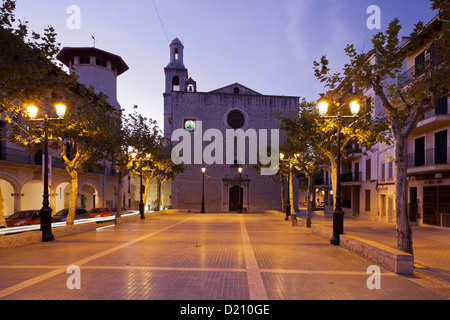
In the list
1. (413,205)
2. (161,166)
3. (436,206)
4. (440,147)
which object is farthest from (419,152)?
(161,166)

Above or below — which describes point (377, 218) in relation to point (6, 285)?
below

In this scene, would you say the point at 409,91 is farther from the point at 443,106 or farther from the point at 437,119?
the point at 443,106

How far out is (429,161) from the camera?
2078cm

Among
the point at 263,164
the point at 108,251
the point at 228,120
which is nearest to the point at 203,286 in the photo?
the point at 108,251

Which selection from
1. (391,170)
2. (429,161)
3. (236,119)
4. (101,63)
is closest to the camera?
(429,161)

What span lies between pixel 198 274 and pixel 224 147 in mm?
36597

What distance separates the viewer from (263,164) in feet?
120

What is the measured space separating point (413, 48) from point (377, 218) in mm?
22324

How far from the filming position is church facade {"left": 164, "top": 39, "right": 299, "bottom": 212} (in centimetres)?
4309

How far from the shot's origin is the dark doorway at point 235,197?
43.6 meters

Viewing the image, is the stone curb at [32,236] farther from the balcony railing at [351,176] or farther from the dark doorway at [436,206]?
the balcony railing at [351,176]

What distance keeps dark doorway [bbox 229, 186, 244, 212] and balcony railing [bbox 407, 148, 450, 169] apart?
947 inches

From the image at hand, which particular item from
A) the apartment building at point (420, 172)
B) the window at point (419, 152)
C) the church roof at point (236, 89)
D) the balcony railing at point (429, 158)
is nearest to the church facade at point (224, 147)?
the church roof at point (236, 89)

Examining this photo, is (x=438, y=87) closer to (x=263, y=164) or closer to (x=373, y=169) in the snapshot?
(x=373, y=169)
